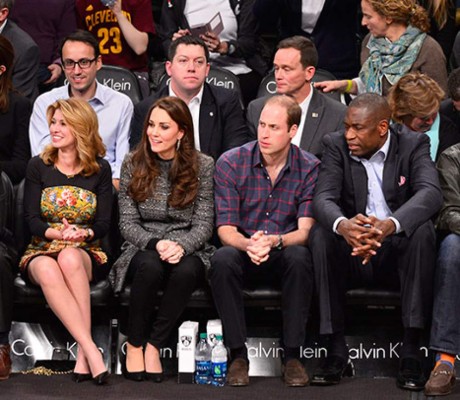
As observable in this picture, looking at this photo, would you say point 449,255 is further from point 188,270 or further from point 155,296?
point 155,296

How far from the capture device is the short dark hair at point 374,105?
595 centimetres

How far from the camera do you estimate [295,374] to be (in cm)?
579

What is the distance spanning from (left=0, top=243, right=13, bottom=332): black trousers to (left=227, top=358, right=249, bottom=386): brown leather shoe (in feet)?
3.68

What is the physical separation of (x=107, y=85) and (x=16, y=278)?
170 cm

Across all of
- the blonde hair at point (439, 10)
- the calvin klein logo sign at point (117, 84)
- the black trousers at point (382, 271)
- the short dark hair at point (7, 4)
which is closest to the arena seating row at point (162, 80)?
the calvin klein logo sign at point (117, 84)

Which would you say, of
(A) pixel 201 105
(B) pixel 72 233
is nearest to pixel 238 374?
(B) pixel 72 233

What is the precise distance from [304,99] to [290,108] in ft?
2.24

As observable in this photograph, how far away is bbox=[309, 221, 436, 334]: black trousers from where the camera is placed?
5746 millimetres

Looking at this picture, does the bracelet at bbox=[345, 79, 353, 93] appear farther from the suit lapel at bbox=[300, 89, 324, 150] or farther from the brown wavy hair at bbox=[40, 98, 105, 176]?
the brown wavy hair at bbox=[40, 98, 105, 176]

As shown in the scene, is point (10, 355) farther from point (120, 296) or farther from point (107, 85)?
point (107, 85)

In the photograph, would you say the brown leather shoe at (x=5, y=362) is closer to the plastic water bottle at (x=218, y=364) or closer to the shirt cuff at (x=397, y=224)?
the plastic water bottle at (x=218, y=364)

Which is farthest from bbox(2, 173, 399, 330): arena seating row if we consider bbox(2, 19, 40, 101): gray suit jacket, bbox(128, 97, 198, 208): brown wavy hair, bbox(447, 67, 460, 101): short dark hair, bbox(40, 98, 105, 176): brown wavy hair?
bbox(2, 19, 40, 101): gray suit jacket

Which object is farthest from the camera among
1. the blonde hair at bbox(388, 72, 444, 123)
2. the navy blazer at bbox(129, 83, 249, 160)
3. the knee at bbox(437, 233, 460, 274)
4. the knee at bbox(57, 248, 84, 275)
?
the navy blazer at bbox(129, 83, 249, 160)

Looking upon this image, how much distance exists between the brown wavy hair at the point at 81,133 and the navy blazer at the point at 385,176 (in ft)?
3.84
